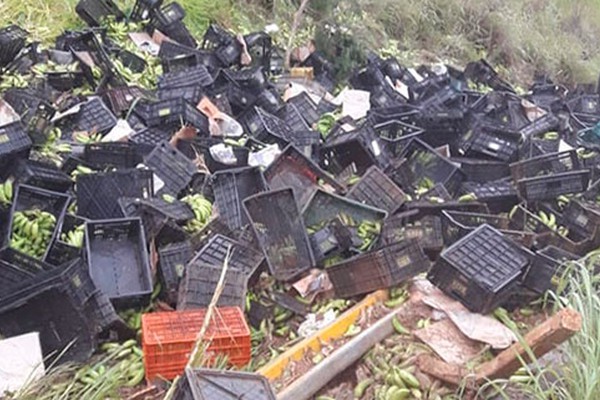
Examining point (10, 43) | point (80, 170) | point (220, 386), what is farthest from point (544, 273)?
point (10, 43)

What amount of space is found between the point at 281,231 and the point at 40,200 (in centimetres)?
140

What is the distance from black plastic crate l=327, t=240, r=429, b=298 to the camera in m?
3.79

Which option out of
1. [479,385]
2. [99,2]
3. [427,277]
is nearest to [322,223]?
[427,277]

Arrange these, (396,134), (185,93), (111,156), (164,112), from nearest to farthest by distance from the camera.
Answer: (111,156) → (164,112) → (185,93) → (396,134)

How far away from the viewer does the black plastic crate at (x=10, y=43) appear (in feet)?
19.2

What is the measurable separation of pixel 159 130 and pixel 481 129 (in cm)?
274

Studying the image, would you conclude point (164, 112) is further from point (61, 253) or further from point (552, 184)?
point (552, 184)

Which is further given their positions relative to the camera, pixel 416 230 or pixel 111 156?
pixel 111 156

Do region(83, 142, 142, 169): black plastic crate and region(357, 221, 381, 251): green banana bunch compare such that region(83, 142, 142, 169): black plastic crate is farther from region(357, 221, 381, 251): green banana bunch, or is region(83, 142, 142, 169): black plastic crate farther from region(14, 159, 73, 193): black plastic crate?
region(357, 221, 381, 251): green banana bunch

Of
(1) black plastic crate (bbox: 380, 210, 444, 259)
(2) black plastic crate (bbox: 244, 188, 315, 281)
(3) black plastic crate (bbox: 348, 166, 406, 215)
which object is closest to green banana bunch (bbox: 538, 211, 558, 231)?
(1) black plastic crate (bbox: 380, 210, 444, 259)

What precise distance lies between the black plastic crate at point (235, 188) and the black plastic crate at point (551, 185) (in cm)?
191

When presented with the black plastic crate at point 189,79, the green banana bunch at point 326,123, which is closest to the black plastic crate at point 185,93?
the black plastic crate at point 189,79

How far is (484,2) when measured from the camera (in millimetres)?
12445

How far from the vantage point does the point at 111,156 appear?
4.72m
